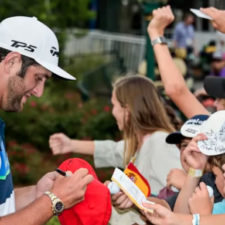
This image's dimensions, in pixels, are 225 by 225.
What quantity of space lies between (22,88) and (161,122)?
1733 millimetres

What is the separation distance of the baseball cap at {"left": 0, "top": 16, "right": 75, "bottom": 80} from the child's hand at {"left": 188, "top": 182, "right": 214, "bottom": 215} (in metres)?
0.94

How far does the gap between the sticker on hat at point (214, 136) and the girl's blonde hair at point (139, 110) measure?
117 cm

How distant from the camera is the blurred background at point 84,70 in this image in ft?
26.9

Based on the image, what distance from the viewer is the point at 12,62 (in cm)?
312

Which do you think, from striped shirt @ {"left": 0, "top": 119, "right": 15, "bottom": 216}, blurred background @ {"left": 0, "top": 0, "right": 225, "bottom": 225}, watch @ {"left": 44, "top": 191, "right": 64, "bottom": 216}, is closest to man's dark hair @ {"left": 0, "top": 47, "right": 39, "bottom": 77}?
striped shirt @ {"left": 0, "top": 119, "right": 15, "bottom": 216}

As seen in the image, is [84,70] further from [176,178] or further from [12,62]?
[12,62]

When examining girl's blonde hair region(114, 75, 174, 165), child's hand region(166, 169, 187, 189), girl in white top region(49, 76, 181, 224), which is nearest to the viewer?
child's hand region(166, 169, 187, 189)

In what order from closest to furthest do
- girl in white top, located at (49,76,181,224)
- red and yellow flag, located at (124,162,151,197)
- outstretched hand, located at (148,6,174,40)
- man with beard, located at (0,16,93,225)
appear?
man with beard, located at (0,16,93,225)
red and yellow flag, located at (124,162,151,197)
outstretched hand, located at (148,6,174,40)
girl in white top, located at (49,76,181,224)

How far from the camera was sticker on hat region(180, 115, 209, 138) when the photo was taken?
367cm

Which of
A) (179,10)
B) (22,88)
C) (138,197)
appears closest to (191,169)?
(138,197)

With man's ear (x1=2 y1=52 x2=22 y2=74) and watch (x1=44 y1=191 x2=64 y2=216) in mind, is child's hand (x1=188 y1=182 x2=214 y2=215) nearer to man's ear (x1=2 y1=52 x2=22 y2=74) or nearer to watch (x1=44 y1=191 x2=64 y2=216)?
watch (x1=44 y1=191 x2=64 y2=216)

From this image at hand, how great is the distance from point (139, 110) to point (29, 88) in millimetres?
1561

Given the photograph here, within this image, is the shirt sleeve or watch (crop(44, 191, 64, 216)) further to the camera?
the shirt sleeve

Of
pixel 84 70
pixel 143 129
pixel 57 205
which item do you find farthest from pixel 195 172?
pixel 84 70
